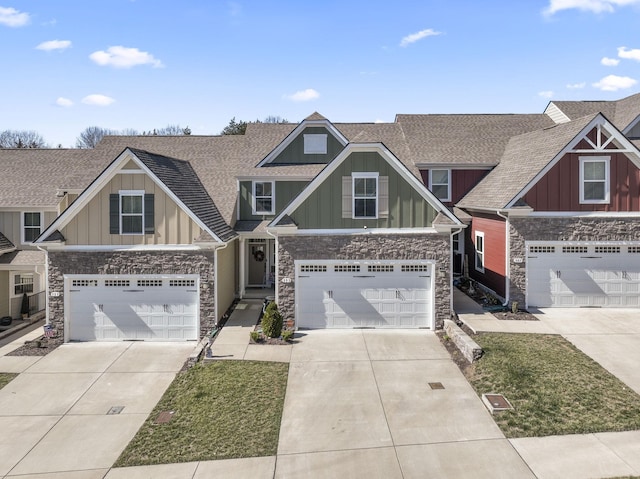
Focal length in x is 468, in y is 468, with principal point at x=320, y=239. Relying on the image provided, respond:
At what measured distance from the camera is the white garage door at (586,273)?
16.8 m

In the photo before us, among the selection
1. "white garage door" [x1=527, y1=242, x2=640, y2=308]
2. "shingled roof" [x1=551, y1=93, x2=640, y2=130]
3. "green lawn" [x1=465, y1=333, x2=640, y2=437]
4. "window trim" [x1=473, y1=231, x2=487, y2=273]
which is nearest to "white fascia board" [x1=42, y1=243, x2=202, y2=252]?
"green lawn" [x1=465, y1=333, x2=640, y2=437]

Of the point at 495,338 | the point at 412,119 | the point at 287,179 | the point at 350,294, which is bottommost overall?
the point at 495,338

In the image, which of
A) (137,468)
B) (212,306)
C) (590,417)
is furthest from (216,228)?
(590,417)

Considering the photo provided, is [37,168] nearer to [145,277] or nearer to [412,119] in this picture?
[145,277]

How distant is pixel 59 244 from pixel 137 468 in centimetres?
933

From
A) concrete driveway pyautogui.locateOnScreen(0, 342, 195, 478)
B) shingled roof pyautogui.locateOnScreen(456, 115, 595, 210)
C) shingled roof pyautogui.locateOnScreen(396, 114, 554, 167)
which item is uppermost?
shingled roof pyautogui.locateOnScreen(396, 114, 554, 167)

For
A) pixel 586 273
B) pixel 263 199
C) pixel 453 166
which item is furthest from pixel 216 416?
pixel 453 166

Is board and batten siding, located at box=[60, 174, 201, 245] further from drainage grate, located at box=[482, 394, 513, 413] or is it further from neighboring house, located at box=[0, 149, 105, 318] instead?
drainage grate, located at box=[482, 394, 513, 413]

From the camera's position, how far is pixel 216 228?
1603cm

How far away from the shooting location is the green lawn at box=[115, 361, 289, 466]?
861 centimetres

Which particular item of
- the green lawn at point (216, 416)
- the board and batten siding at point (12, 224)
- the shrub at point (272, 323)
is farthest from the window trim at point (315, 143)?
the board and batten siding at point (12, 224)

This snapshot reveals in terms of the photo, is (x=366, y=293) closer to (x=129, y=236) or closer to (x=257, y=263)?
(x=257, y=263)

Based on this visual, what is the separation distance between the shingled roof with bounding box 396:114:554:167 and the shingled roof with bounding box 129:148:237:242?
10015 mm

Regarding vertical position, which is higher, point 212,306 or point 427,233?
point 427,233
